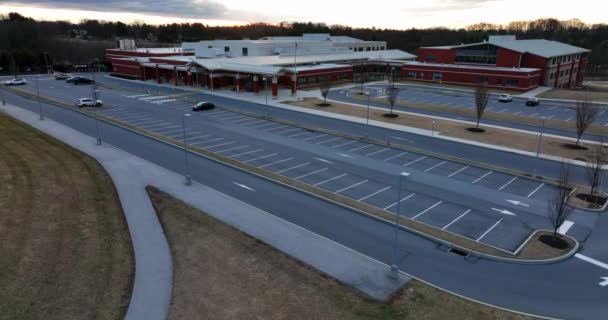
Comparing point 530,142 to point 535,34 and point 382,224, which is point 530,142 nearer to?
point 382,224

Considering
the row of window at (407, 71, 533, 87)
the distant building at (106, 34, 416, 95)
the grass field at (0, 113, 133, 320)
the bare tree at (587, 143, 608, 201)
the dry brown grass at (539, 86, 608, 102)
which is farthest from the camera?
the distant building at (106, 34, 416, 95)

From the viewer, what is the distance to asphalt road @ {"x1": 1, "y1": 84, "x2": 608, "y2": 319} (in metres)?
14.5

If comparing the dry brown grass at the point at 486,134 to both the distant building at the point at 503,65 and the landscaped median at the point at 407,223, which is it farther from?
the distant building at the point at 503,65

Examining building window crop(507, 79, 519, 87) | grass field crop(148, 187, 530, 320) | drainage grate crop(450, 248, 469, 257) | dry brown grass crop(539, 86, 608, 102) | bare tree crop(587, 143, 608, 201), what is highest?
building window crop(507, 79, 519, 87)

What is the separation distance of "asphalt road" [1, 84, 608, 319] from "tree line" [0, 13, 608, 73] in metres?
95.2

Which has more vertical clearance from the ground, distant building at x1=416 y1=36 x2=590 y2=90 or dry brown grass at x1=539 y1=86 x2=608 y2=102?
distant building at x1=416 y1=36 x2=590 y2=90

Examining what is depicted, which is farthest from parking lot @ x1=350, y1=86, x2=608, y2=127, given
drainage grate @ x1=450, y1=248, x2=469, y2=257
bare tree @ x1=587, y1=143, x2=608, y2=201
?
drainage grate @ x1=450, y1=248, x2=469, y2=257

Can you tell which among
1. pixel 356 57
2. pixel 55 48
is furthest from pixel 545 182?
pixel 55 48

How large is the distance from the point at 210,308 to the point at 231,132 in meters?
26.4

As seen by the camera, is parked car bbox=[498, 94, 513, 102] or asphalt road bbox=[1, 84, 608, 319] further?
parked car bbox=[498, 94, 513, 102]

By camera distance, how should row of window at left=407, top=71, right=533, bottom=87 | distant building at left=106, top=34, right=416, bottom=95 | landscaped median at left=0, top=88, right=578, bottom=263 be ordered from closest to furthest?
1. landscaped median at left=0, top=88, right=578, bottom=263
2. row of window at left=407, top=71, right=533, bottom=87
3. distant building at left=106, top=34, right=416, bottom=95

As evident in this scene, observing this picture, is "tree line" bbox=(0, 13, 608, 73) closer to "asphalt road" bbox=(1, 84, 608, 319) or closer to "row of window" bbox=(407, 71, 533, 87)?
"row of window" bbox=(407, 71, 533, 87)

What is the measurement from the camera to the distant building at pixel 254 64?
6788 centimetres

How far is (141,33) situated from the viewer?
609 ft
